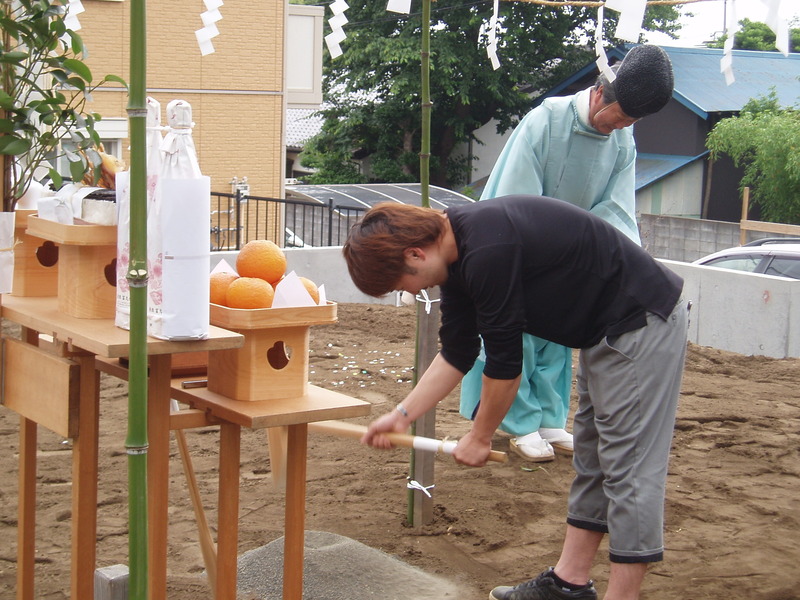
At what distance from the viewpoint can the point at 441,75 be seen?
24.0 m

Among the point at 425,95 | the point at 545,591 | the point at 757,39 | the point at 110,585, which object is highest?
the point at 757,39

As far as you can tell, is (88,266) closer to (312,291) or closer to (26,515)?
(312,291)

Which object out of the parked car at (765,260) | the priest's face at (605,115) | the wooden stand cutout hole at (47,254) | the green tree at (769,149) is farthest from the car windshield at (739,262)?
the green tree at (769,149)

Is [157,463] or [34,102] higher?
[34,102]

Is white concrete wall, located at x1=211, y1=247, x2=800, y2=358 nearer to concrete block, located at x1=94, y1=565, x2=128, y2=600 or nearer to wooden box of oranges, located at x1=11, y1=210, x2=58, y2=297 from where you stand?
wooden box of oranges, located at x1=11, y1=210, x2=58, y2=297

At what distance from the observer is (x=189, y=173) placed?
2.22 meters

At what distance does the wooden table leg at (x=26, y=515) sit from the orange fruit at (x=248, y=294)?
2.67 ft

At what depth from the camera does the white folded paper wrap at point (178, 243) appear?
7.24ft

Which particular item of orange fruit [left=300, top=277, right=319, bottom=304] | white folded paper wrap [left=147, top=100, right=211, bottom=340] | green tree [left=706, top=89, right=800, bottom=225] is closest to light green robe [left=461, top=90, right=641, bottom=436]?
orange fruit [left=300, top=277, right=319, bottom=304]

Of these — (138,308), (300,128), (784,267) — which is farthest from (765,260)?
(300,128)

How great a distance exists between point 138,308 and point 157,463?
66cm

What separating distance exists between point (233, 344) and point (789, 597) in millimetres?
2176

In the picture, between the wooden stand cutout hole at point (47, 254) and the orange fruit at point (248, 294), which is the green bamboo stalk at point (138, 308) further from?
the wooden stand cutout hole at point (47, 254)

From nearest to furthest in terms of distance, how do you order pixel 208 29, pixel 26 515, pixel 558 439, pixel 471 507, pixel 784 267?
pixel 26 515 < pixel 471 507 < pixel 208 29 < pixel 558 439 < pixel 784 267
